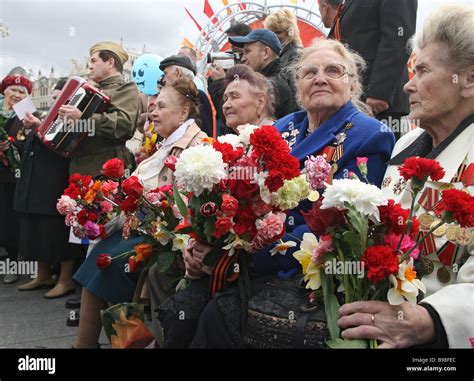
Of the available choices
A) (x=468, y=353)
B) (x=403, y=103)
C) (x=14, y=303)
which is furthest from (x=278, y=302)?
(x=14, y=303)

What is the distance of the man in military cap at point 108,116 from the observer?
15.6 ft

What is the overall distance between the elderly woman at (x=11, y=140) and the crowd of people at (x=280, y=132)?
1 centimetres

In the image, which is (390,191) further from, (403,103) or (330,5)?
(330,5)

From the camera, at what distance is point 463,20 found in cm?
219

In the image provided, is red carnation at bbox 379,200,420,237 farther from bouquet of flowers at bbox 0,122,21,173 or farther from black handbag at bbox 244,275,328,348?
bouquet of flowers at bbox 0,122,21,173

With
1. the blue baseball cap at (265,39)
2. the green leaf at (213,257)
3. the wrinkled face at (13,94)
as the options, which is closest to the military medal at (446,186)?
the green leaf at (213,257)

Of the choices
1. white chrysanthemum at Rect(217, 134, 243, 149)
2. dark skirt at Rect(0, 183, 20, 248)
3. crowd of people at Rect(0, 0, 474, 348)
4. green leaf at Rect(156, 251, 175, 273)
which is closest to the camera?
crowd of people at Rect(0, 0, 474, 348)

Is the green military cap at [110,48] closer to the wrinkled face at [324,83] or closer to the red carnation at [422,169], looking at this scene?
the wrinkled face at [324,83]

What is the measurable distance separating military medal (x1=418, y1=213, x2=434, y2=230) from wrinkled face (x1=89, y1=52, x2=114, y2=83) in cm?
375

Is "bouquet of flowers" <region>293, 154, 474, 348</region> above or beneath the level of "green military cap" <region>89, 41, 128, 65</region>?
beneath

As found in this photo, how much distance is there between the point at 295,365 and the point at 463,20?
4.65ft

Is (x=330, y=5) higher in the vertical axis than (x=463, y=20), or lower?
higher

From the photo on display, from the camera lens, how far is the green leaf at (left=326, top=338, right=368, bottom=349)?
5.84 ft

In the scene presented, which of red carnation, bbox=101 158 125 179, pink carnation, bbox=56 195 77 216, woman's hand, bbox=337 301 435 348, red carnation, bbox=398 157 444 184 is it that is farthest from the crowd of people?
red carnation, bbox=101 158 125 179
